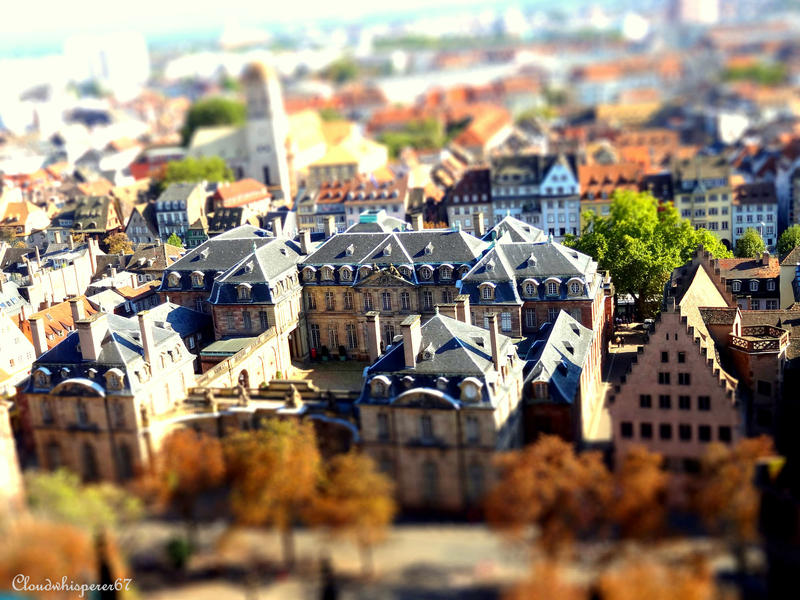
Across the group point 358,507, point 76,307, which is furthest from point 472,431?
point 76,307

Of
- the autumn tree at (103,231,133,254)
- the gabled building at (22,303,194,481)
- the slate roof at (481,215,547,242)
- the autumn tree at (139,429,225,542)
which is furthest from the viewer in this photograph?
the autumn tree at (103,231,133,254)

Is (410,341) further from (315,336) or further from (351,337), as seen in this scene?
(315,336)

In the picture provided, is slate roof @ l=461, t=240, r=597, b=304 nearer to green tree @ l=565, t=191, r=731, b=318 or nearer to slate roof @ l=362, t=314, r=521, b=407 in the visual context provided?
green tree @ l=565, t=191, r=731, b=318

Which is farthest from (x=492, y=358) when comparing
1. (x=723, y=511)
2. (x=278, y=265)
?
(x=278, y=265)

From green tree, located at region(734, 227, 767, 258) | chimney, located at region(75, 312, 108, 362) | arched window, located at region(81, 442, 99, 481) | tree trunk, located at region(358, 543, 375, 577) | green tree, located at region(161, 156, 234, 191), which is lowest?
tree trunk, located at region(358, 543, 375, 577)

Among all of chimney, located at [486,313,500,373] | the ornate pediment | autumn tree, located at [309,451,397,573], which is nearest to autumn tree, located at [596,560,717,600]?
autumn tree, located at [309,451,397,573]

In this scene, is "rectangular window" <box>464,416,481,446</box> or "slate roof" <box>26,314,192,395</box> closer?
"rectangular window" <box>464,416,481,446</box>

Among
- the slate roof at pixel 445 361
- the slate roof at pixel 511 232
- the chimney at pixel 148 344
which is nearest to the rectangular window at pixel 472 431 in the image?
the slate roof at pixel 445 361

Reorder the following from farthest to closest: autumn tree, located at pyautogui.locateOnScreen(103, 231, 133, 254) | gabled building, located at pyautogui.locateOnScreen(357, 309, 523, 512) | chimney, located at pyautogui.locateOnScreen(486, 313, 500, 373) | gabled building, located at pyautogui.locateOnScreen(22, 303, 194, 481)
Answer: autumn tree, located at pyautogui.locateOnScreen(103, 231, 133, 254), gabled building, located at pyautogui.locateOnScreen(22, 303, 194, 481), chimney, located at pyautogui.locateOnScreen(486, 313, 500, 373), gabled building, located at pyautogui.locateOnScreen(357, 309, 523, 512)
